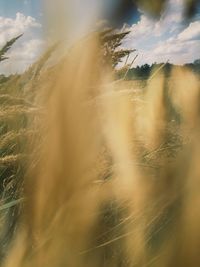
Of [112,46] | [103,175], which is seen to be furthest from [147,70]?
[103,175]

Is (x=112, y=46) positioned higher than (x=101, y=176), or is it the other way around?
(x=112, y=46)

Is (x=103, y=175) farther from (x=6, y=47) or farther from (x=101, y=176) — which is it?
(x=6, y=47)

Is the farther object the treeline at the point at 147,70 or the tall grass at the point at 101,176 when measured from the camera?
the treeline at the point at 147,70

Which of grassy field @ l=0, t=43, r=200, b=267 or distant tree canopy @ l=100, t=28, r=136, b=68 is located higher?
distant tree canopy @ l=100, t=28, r=136, b=68

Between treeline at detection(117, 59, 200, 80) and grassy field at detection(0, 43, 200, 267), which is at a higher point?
treeline at detection(117, 59, 200, 80)

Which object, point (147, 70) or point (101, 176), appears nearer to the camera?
point (101, 176)

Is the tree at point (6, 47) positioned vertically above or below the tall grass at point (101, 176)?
above

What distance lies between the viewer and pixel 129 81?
83cm

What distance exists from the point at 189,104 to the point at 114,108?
0.33 feet

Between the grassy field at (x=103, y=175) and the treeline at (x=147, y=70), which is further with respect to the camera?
the treeline at (x=147, y=70)

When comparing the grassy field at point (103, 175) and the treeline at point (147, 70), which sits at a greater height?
the treeline at point (147, 70)

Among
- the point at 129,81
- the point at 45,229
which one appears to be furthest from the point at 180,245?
the point at 129,81

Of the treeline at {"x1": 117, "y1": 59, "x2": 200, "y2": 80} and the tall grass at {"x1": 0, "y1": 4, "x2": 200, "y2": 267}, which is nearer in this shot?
the tall grass at {"x1": 0, "y1": 4, "x2": 200, "y2": 267}

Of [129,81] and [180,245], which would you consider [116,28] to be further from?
[180,245]
